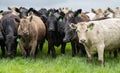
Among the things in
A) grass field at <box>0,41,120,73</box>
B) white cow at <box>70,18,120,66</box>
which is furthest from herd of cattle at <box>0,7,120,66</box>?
grass field at <box>0,41,120,73</box>

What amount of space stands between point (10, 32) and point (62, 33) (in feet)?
8.18

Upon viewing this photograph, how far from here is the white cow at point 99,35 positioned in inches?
550

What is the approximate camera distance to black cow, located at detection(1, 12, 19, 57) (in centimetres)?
1575

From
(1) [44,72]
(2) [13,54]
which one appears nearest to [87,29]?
(1) [44,72]

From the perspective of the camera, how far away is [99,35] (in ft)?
46.7

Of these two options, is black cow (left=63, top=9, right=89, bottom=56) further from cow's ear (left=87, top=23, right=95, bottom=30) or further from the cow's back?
cow's ear (left=87, top=23, right=95, bottom=30)

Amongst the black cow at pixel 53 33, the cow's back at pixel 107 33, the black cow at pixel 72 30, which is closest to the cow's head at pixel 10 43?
the black cow at pixel 53 33

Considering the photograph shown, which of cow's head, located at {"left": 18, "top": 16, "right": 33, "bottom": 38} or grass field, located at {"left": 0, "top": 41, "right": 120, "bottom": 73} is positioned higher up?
cow's head, located at {"left": 18, "top": 16, "right": 33, "bottom": 38}

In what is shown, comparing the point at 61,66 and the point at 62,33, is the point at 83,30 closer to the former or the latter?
the point at 61,66

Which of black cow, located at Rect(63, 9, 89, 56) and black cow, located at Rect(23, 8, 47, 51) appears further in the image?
black cow, located at Rect(23, 8, 47, 51)

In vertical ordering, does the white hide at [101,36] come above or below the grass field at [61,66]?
above

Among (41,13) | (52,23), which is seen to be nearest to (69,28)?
(52,23)

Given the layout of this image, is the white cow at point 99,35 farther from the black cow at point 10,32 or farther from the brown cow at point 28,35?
the black cow at point 10,32

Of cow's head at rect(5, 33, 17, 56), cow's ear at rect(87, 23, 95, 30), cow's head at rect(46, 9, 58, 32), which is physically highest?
cow's ear at rect(87, 23, 95, 30)
